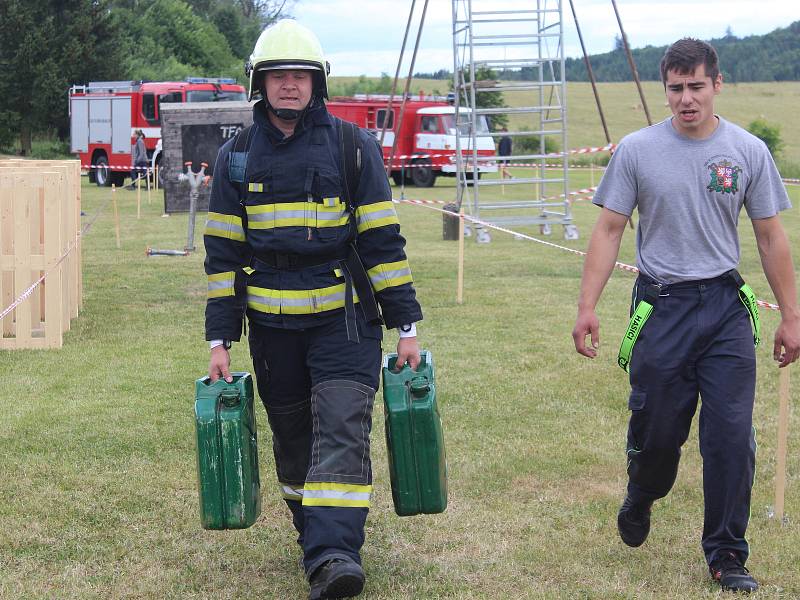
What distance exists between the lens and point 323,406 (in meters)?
4.23

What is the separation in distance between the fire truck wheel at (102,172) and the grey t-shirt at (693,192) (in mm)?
32402

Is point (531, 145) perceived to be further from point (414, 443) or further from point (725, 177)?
point (414, 443)

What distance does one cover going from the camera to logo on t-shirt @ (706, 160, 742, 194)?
4246mm

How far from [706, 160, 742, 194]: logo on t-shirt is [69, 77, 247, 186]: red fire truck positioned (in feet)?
103

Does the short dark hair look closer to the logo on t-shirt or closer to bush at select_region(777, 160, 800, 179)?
the logo on t-shirt

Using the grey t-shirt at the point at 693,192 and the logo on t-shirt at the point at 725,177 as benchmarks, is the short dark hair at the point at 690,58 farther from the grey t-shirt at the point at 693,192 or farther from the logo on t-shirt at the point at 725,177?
the logo on t-shirt at the point at 725,177

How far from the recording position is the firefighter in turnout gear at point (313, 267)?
13.8 ft

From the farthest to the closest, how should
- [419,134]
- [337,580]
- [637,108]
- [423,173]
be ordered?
[637,108] → [419,134] → [423,173] → [337,580]

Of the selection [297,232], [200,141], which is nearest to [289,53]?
[297,232]

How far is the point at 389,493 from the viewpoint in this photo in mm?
5684

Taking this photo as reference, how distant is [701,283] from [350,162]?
1.30m

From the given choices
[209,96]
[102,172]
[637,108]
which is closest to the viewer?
[209,96]

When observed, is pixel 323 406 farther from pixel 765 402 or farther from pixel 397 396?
pixel 765 402

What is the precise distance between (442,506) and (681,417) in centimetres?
91
